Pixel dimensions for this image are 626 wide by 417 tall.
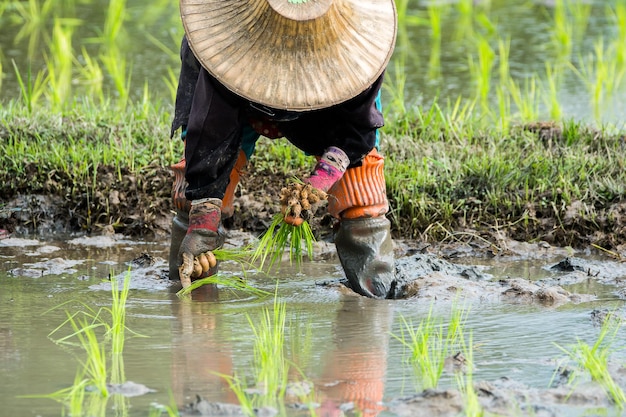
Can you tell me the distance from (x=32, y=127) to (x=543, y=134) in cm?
242

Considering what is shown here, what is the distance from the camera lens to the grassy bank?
4703mm

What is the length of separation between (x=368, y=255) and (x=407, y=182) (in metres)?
1.00

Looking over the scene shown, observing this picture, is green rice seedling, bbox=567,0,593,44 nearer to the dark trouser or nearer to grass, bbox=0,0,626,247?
grass, bbox=0,0,626,247

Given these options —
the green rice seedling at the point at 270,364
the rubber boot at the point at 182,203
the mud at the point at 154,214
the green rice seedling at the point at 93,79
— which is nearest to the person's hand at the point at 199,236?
the rubber boot at the point at 182,203

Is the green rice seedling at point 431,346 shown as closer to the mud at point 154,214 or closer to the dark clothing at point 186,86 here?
the dark clothing at point 186,86

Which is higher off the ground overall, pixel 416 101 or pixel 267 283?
pixel 416 101

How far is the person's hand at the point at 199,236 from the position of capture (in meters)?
3.66

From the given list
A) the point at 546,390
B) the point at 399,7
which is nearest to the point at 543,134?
the point at 546,390

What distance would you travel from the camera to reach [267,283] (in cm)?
409

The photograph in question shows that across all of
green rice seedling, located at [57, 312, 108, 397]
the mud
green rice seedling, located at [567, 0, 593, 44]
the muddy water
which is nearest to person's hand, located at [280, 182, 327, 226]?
the muddy water

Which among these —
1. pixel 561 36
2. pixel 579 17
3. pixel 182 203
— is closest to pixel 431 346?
pixel 182 203

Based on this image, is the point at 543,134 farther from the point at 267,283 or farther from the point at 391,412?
the point at 391,412

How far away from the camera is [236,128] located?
3580 millimetres

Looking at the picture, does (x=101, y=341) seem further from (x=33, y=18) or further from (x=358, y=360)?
(x=33, y=18)
